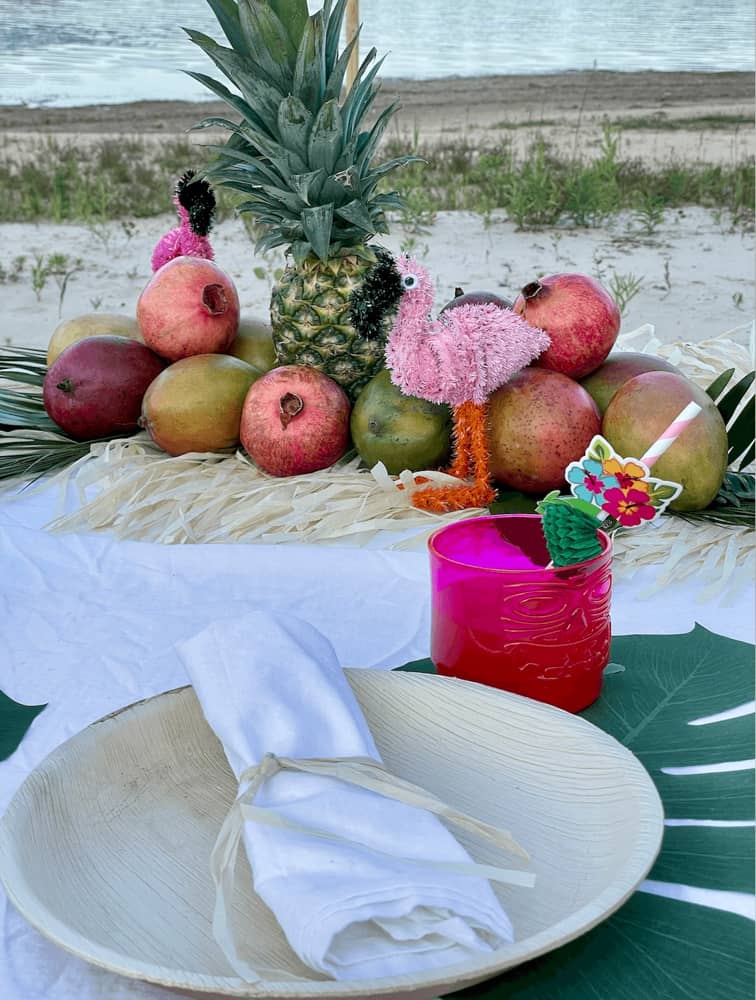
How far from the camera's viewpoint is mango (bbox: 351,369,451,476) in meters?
1.34

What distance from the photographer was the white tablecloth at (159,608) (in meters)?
0.91

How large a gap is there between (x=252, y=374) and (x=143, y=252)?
3.78m

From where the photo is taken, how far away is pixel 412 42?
12.8 metres

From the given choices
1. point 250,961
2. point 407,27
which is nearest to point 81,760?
point 250,961

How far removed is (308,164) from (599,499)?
853mm

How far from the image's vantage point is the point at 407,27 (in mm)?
13391

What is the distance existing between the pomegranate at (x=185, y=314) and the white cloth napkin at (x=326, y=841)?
0.92 meters

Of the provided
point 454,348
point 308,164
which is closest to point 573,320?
point 454,348

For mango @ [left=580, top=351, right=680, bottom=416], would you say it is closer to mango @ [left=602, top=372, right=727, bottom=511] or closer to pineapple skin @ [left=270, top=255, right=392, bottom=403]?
mango @ [left=602, top=372, right=727, bottom=511]

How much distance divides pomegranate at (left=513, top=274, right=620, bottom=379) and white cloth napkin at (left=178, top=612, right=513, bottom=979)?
29.9 inches

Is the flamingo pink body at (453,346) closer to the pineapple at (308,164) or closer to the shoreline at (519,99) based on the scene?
the pineapple at (308,164)

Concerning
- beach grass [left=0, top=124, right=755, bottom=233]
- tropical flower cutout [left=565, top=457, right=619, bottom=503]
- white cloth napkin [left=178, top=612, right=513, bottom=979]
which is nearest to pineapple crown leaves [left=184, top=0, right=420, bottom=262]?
tropical flower cutout [left=565, top=457, right=619, bottom=503]

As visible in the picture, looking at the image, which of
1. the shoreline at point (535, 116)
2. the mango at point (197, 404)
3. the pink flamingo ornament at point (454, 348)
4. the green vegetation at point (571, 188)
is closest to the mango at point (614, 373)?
the pink flamingo ornament at point (454, 348)

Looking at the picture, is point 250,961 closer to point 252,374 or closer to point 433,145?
point 252,374
